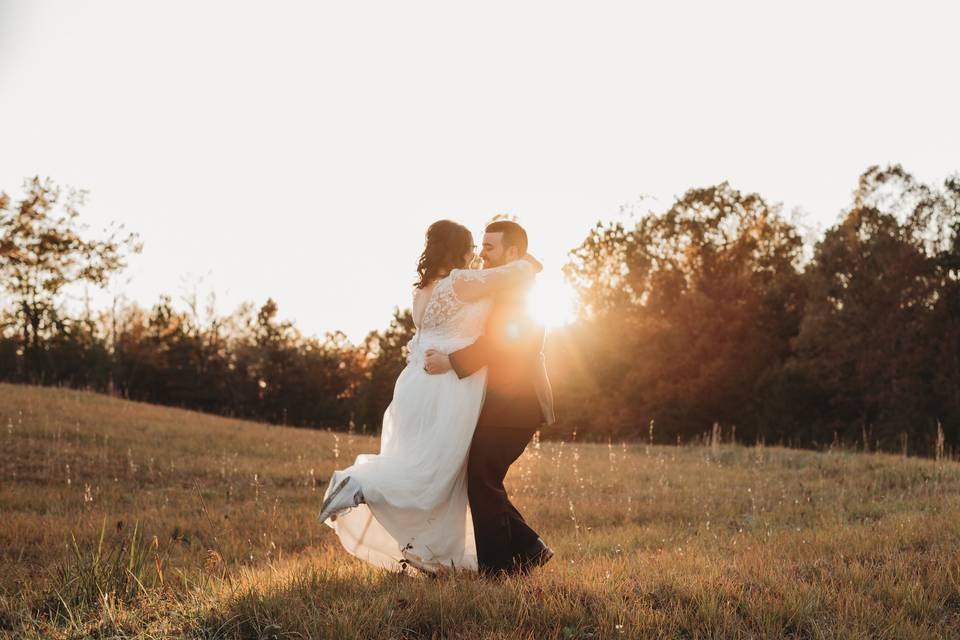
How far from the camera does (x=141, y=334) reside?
51.2m

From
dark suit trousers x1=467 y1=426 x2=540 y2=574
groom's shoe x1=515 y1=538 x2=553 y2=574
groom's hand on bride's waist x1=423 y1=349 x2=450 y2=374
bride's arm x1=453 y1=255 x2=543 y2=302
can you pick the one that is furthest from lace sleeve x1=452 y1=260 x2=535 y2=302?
groom's shoe x1=515 y1=538 x2=553 y2=574

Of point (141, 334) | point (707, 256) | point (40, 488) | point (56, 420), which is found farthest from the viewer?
point (141, 334)

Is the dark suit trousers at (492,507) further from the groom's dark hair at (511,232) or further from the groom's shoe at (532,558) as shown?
the groom's dark hair at (511,232)

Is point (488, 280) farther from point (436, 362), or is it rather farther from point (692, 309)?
point (692, 309)

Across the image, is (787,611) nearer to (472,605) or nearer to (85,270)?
(472,605)

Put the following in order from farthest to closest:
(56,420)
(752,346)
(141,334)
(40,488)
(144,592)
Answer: (141,334)
(752,346)
(56,420)
(40,488)
(144,592)

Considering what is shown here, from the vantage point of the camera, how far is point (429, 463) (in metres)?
5.16

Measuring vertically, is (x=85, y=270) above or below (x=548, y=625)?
above

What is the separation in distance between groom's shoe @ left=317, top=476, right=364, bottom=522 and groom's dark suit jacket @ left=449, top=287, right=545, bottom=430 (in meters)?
0.94

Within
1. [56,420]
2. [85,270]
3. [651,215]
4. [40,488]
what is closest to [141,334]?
[85,270]

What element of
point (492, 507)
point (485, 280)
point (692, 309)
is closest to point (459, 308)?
point (485, 280)

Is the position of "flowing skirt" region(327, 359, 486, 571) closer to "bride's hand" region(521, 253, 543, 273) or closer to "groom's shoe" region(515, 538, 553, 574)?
"groom's shoe" region(515, 538, 553, 574)

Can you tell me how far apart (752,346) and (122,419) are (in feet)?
85.9

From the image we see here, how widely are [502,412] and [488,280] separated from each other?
91 cm
